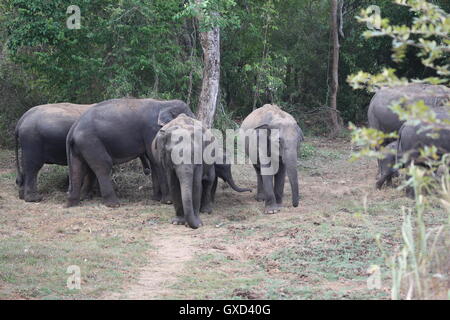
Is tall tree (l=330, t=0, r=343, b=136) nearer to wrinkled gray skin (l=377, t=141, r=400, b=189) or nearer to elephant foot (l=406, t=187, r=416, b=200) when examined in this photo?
wrinkled gray skin (l=377, t=141, r=400, b=189)

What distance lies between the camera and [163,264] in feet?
30.0

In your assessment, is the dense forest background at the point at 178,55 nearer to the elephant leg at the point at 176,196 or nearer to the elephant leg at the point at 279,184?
the elephant leg at the point at 279,184

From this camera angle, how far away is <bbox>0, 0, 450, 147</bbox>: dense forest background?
1548 cm

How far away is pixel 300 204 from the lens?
12.7 m

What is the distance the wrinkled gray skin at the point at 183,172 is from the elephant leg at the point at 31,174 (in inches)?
101

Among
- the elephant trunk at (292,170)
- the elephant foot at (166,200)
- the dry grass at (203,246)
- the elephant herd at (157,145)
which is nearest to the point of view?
the dry grass at (203,246)

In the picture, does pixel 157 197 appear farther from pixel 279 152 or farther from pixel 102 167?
pixel 279 152

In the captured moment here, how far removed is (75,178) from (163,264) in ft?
14.0

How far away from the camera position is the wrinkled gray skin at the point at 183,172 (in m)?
10.9

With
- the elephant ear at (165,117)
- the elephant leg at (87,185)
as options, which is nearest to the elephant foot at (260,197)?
the elephant ear at (165,117)

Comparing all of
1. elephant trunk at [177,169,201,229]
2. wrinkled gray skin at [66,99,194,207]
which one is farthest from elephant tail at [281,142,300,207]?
wrinkled gray skin at [66,99,194,207]

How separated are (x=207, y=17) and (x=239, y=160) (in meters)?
3.23
